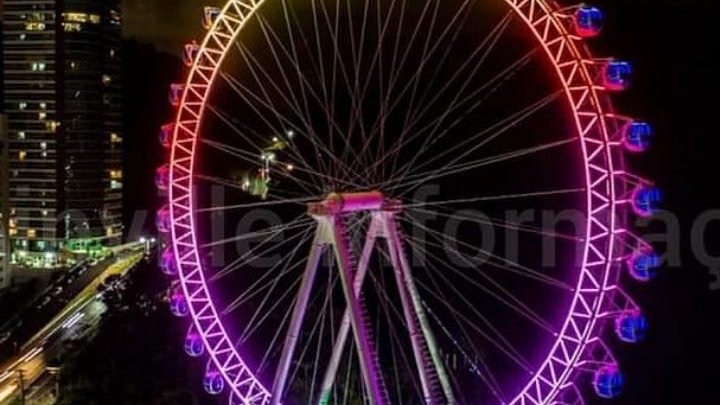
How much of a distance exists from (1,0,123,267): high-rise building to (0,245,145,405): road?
9.45 metres

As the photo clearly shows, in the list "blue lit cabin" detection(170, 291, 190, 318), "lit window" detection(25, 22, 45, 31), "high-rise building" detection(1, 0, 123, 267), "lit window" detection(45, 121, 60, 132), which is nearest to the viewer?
"blue lit cabin" detection(170, 291, 190, 318)

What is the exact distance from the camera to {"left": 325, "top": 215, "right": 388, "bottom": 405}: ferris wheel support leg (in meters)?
11.9

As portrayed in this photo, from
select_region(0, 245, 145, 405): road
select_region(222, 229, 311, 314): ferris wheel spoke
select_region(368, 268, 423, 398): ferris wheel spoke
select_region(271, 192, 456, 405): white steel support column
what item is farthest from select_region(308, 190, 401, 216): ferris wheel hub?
select_region(0, 245, 145, 405): road

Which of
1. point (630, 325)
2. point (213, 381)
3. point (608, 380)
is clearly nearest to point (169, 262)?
point (213, 381)

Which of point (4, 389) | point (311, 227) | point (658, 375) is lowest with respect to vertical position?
point (4, 389)

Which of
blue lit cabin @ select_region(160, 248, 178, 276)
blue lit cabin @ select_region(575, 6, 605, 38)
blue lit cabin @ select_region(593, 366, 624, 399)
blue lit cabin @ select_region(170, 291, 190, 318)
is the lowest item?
blue lit cabin @ select_region(593, 366, 624, 399)

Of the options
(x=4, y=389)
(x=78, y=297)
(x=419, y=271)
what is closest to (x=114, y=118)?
(x=78, y=297)

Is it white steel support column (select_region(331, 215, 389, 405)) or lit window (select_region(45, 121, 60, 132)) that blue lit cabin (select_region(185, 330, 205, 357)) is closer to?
white steel support column (select_region(331, 215, 389, 405))

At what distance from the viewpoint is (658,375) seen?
70.8 ft

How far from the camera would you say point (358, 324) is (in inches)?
474

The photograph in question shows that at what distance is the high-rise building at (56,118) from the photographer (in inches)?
2397

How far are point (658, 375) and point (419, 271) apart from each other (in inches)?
245

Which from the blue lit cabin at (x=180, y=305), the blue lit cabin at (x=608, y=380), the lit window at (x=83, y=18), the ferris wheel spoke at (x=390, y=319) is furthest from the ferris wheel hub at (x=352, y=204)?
the lit window at (x=83, y=18)

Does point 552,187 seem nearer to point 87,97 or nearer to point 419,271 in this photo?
point 419,271
